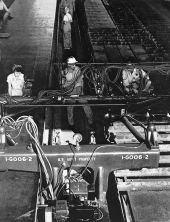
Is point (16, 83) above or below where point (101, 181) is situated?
above

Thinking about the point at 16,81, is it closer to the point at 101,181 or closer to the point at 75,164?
the point at 75,164

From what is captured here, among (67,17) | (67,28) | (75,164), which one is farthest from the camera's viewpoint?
(67,28)

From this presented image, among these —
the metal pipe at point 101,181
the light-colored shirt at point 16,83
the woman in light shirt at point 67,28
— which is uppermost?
the woman in light shirt at point 67,28

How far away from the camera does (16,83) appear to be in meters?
9.43

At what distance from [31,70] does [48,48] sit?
331cm

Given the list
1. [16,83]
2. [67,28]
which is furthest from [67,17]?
[16,83]

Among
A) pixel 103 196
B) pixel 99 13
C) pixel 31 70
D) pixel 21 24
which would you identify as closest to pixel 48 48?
pixel 31 70

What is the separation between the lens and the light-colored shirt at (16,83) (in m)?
9.41

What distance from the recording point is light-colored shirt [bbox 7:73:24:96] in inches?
370

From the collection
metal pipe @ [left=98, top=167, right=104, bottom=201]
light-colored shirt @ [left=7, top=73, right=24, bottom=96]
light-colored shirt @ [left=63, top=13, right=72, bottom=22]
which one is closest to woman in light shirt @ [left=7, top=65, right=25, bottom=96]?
light-colored shirt @ [left=7, top=73, right=24, bottom=96]

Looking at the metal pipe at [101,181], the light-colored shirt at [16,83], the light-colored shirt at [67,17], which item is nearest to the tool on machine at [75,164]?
the metal pipe at [101,181]

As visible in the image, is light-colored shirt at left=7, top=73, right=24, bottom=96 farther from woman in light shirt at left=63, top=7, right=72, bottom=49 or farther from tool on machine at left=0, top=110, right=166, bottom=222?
woman in light shirt at left=63, top=7, right=72, bottom=49

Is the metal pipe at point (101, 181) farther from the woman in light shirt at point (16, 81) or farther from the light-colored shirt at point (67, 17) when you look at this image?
the light-colored shirt at point (67, 17)

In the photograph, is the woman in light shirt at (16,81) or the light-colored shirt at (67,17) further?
the light-colored shirt at (67,17)
